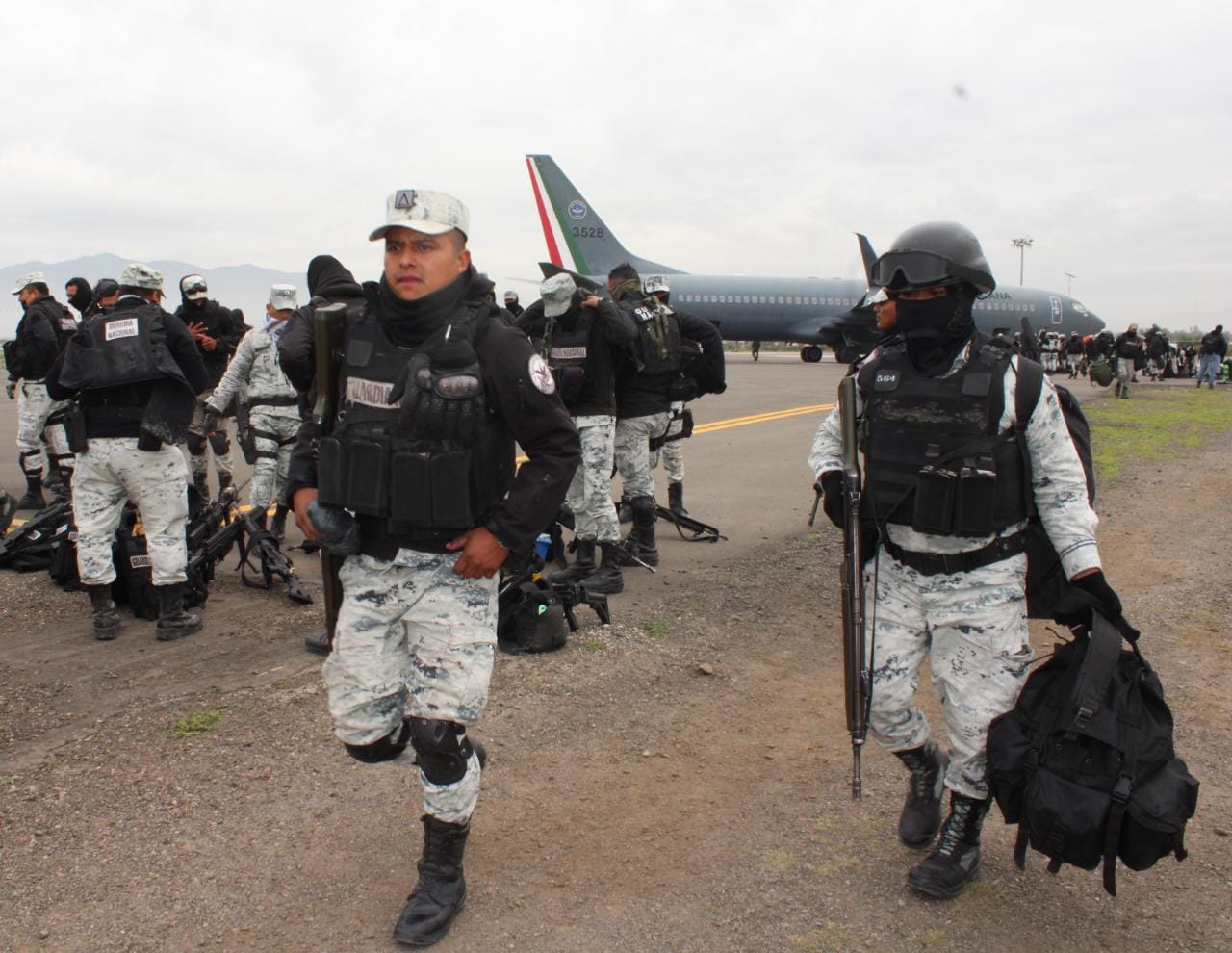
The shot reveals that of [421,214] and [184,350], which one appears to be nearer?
[421,214]

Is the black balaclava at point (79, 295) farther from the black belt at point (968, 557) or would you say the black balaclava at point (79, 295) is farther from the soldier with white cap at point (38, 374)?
the black belt at point (968, 557)

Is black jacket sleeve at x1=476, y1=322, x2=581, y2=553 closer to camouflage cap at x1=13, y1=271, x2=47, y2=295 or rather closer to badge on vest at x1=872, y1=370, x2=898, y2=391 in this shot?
badge on vest at x1=872, y1=370, x2=898, y2=391

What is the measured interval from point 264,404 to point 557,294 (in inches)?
98.8

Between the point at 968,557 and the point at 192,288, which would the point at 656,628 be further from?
the point at 192,288

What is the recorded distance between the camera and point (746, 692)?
→ 493 cm

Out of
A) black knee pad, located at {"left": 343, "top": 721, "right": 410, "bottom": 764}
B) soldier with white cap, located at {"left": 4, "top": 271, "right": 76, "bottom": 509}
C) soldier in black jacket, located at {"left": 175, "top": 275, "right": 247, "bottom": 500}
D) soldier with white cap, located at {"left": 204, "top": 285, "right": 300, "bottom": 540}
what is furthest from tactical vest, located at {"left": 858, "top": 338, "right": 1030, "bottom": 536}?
soldier with white cap, located at {"left": 4, "top": 271, "right": 76, "bottom": 509}

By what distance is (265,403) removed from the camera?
7352 mm

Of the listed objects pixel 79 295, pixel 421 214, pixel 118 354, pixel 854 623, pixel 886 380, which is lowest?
pixel 854 623

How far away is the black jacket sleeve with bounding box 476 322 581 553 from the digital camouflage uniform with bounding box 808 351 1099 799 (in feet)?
3.65

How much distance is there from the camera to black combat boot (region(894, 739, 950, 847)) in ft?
11.2

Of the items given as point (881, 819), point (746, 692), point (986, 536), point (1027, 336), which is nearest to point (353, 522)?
point (986, 536)

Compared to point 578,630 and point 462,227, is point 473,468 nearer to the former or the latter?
point 462,227

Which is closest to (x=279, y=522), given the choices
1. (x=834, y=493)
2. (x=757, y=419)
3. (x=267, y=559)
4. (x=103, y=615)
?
(x=267, y=559)

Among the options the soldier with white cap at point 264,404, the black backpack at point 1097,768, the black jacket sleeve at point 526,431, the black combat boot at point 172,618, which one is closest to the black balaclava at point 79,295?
the soldier with white cap at point 264,404
